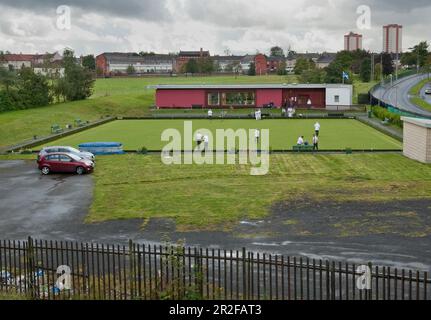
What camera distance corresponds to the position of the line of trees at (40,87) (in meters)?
72.2

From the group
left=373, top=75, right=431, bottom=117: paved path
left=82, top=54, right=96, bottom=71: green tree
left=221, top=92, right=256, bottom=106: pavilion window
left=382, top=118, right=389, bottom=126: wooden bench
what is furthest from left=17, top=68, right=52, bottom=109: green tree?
left=82, top=54, right=96, bottom=71: green tree

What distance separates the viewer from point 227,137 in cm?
4869

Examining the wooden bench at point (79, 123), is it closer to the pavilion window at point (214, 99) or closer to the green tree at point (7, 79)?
the green tree at point (7, 79)

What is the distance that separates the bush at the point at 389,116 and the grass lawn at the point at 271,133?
2.47m

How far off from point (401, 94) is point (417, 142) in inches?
2764

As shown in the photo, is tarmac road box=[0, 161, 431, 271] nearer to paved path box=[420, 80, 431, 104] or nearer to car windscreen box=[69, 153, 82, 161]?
car windscreen box=[69, 153, 82, 161]

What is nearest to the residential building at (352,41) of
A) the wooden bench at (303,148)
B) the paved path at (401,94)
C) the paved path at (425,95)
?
the paved path at (401,94)

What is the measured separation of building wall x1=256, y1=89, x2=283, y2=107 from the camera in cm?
7819

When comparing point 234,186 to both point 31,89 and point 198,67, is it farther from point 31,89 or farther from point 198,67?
point 198,67

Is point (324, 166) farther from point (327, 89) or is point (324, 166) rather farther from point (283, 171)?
point (327, 89)

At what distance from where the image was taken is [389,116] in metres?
58.2

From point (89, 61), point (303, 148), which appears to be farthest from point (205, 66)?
point (303, 148)
